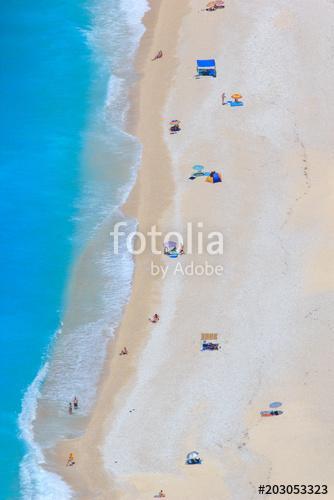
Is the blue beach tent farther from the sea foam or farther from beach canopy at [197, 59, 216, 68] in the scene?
the sea foam

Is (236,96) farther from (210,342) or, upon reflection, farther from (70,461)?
(70,461)

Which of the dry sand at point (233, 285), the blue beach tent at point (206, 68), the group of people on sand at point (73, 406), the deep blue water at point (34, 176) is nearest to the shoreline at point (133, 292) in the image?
the dry sand at point (233, 285)

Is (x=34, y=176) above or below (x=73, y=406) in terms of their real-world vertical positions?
above

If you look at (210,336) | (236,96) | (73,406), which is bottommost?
(73,406)

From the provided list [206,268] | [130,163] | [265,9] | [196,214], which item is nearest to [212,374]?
[206,268]

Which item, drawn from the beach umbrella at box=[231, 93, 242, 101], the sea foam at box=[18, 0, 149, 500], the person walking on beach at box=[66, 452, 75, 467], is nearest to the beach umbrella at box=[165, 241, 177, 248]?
the sea foam at box=[18, 0, 149, 500]

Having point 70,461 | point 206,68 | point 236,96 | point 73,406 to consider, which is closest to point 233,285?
point 73,406

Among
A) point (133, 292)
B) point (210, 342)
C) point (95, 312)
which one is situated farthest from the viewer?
point (133, 292)
